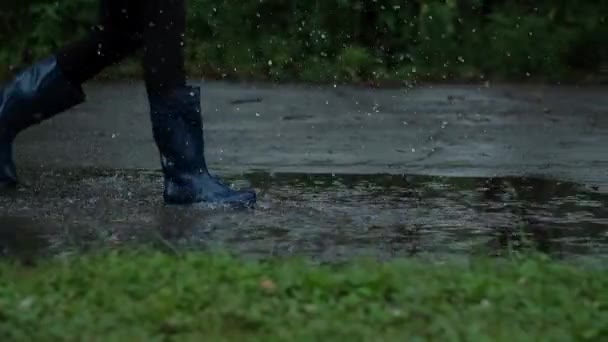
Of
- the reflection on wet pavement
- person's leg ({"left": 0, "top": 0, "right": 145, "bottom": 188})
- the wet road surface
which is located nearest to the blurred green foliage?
the wet road surface

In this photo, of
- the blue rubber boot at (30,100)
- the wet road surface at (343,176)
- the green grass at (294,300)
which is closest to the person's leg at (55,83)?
the blue rubber boot at (30,100)

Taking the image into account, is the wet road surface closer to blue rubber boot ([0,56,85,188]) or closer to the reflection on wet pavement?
the reflection on wet pavement

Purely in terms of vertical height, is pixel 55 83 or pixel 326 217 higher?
pixel 55 83

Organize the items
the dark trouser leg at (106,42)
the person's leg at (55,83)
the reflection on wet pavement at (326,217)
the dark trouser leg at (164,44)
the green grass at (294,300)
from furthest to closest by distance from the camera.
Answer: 1. the person's leg at (55,83)
2. the dark trouser leg at (106,42)
3. the dark trouser leg at (164,44)
4. the reflection on wet pavement at (326,217)
5. the green grass at (294,300)

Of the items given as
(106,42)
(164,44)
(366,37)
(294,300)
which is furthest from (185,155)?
(366,37)

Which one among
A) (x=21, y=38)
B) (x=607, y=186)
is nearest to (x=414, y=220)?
(x=607, y=186)

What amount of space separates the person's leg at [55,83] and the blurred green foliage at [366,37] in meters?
4.82

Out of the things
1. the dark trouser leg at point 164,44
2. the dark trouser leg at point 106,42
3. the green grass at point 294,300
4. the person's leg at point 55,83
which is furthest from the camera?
the person's leg at point 55,83

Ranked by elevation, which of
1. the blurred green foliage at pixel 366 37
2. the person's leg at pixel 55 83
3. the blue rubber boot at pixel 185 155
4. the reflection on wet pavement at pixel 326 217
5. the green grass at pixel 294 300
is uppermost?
the blurred green foliage at pixel 366 37

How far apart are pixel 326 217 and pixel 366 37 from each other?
6466 millimetres

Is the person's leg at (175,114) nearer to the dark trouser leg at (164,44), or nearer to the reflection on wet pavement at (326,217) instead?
the dark trouser leg at (164,44)

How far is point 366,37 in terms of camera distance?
1158 cm

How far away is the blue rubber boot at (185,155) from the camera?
5.49 m

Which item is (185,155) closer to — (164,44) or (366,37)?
(164,44)
